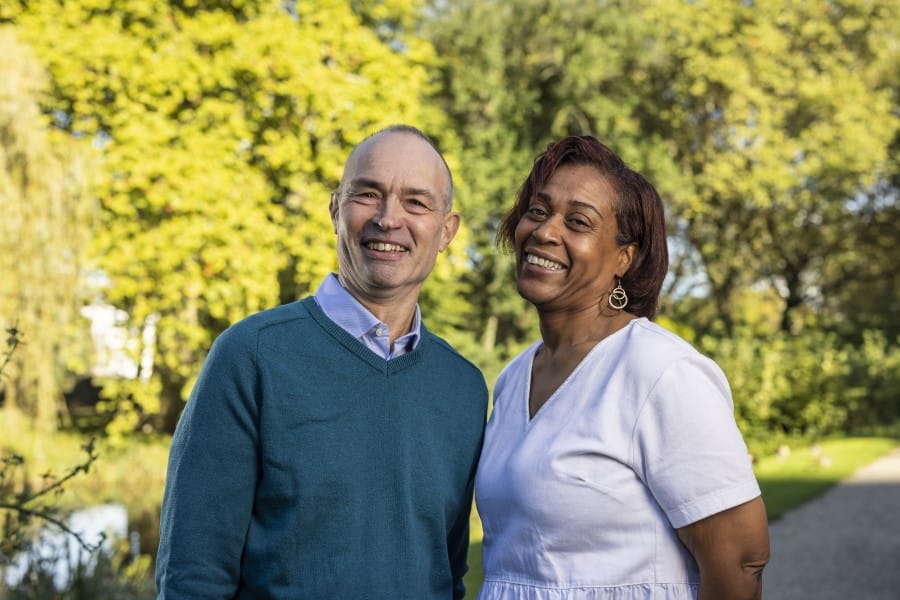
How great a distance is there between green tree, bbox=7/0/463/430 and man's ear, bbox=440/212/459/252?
8.48 meters

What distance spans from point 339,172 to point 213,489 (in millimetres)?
10072

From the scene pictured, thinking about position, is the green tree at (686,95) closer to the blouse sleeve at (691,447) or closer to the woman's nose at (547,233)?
the woman's nose at (547,233)

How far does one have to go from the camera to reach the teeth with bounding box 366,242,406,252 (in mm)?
2330

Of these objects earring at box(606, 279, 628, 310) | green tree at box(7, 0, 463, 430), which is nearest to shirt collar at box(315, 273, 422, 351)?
earring at box(606, 279, 628, 310)

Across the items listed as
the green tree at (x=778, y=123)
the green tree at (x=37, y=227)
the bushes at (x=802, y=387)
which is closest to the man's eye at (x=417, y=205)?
the green tree at (x=37, y=227)

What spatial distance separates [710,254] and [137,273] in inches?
565

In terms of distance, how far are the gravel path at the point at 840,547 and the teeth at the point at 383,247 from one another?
528cm

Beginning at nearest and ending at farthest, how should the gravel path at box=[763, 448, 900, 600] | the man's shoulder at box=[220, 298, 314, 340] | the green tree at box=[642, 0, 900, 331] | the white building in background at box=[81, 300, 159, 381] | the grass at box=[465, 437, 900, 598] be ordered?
1. the man's shoulder at box=[220, 298, 314, 340]
2. the gravel path at box=[763, 448, 900, 600]
3. the grass at box=[465, 437, 900, 598]
4. the white building in background at box=[81, 300, 159, 381]
5. the green tree at box=[642, 0, 900, 331]

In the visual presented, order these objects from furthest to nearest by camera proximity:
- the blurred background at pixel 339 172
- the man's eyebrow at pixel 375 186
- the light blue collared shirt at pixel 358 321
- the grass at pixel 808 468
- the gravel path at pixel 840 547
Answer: the blurred background at pixel 339 172 < the grass at pixel 808 468 < the gravel path at pixel 840 547 < the man's eyebrow at pixel 375 186 < the light blue collared shirt at pixel 358 321

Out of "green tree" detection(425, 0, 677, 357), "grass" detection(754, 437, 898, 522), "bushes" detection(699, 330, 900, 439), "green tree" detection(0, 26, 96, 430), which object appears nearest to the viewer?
"grass" detection(754, 437, 898, 522)

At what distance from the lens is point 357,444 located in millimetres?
2137

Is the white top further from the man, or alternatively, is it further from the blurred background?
the blurred background

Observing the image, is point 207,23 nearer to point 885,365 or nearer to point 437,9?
point 437,9

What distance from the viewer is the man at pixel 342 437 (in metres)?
Result: 2.04
